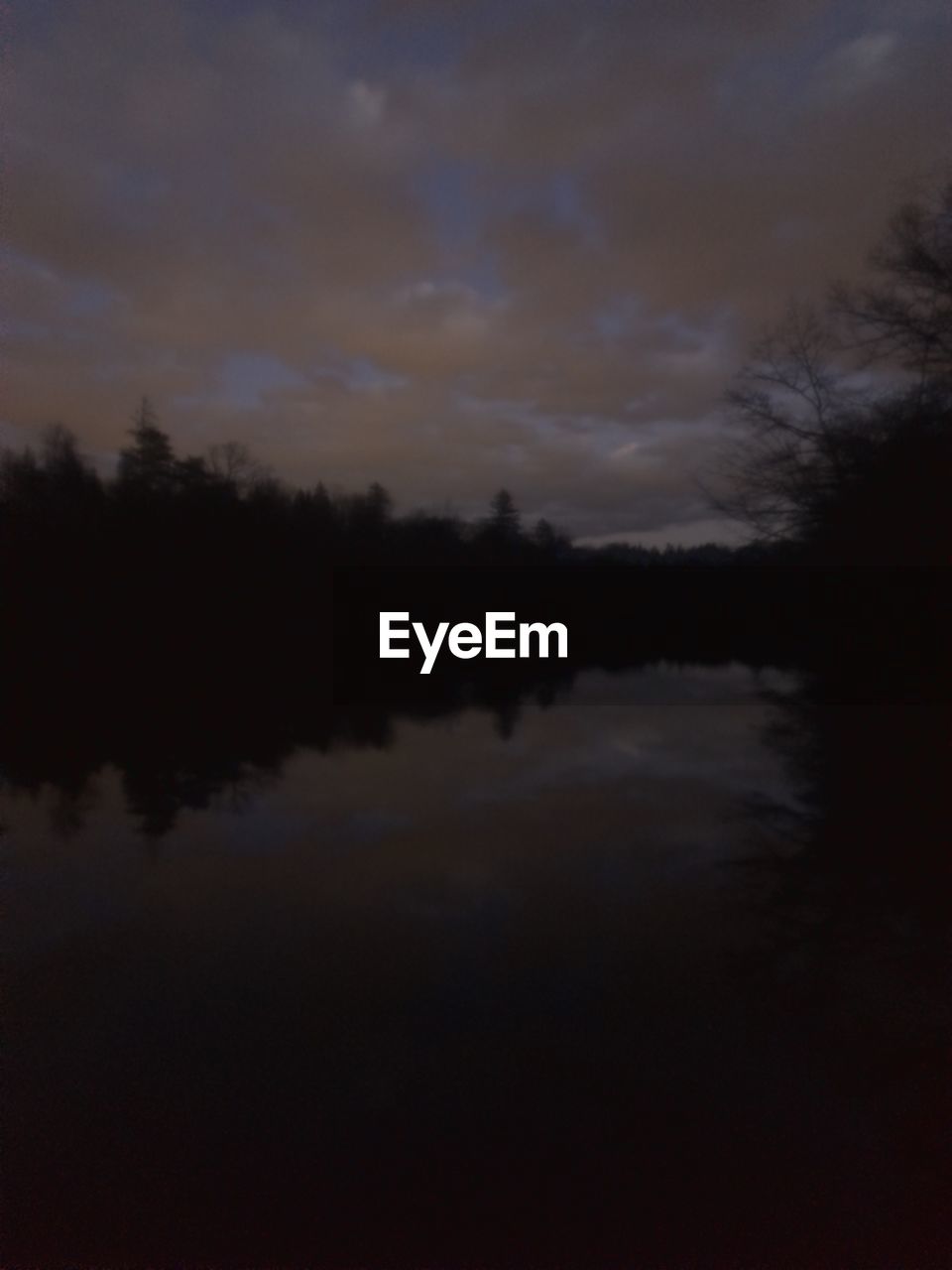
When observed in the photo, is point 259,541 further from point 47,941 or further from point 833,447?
point 47,941

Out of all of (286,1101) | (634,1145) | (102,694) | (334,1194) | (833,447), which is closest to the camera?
(334,1194)

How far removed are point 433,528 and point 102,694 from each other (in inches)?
772

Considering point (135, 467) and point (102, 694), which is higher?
point (135, 467)

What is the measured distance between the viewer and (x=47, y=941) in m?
5.59

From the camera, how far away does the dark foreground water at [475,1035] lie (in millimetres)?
3137

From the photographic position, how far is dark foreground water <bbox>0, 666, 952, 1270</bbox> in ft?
10.3

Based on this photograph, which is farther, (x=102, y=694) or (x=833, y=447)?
(x=102, y=694)

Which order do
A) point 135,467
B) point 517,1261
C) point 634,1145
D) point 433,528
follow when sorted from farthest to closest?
point 433,528 < point 135,467 < point 634,1145 < point 517,1261

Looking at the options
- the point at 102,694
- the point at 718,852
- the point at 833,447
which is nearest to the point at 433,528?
the point at 102,694

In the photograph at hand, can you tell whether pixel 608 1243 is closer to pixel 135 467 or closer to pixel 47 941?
pixel 47 941

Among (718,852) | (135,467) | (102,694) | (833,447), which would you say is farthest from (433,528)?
(718,852)

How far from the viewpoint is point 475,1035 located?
4.36 metres

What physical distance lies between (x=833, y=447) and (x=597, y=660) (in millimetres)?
17195

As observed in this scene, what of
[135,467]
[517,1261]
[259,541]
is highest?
[135,467]
